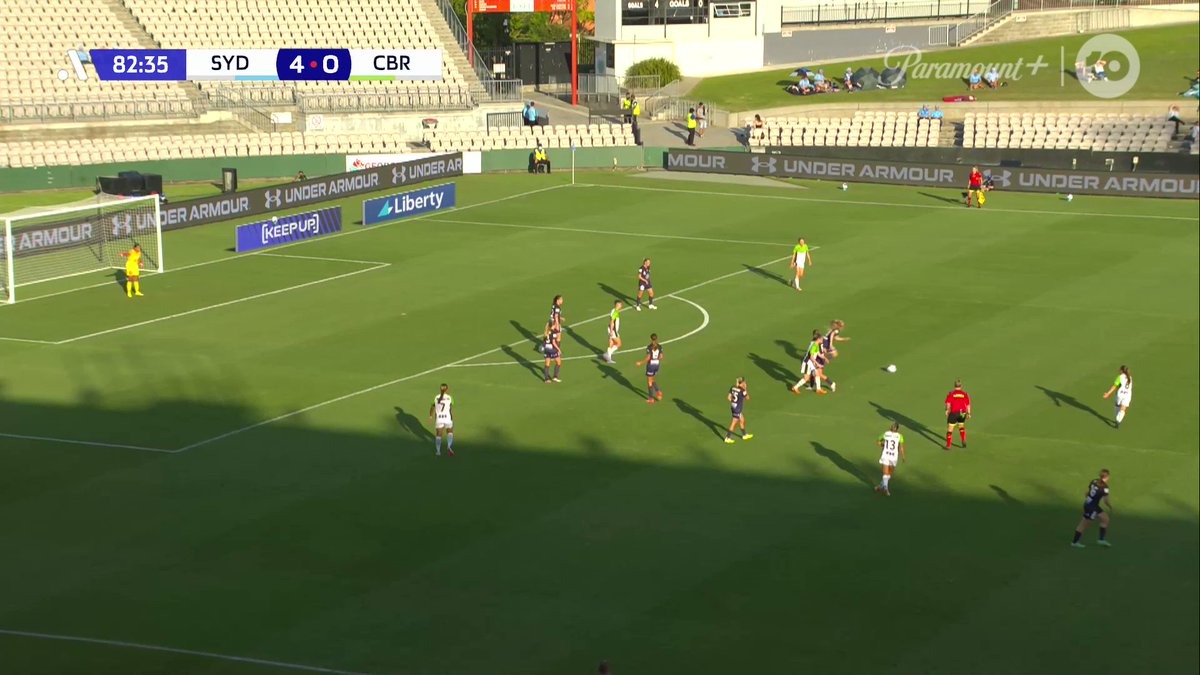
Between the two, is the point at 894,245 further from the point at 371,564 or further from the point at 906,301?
the point at 371,564

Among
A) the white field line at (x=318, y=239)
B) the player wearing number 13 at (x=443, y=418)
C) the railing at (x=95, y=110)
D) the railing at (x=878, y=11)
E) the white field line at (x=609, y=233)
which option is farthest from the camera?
the railing at (x=878, y=11)

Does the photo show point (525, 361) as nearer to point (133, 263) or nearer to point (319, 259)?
point (133, 263)

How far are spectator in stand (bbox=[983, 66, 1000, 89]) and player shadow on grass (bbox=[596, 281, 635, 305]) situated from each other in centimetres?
4625

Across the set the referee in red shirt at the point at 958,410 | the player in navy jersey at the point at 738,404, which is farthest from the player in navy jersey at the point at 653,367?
the referee in red shirt at the point at 958,410

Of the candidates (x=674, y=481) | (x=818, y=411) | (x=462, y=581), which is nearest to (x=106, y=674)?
(x=462, y=581)

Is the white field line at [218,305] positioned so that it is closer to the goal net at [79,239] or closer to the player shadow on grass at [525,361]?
the goal net at [79,239]

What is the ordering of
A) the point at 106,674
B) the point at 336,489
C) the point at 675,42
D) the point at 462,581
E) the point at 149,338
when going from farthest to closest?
the point at 675,42 → the point at 149,338 → the point at 336,489 → the point at 462,581 → the point at 106,674

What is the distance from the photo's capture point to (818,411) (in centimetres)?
3606

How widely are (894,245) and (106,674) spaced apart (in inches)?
1553

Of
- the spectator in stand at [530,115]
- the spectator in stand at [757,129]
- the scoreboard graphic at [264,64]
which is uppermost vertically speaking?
the scoreboard graphic at [264,64]

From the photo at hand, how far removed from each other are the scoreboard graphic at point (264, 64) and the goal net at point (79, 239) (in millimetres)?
24926

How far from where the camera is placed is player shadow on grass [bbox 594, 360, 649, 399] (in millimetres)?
37875

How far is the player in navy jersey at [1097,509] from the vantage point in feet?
88.2

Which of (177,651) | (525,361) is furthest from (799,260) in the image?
(177,651)
